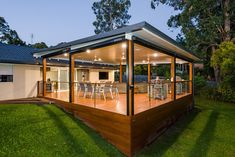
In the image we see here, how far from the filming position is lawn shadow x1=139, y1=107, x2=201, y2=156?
641 centimetres

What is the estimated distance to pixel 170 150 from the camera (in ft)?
21.9

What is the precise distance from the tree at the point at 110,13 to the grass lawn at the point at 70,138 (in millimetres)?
22948

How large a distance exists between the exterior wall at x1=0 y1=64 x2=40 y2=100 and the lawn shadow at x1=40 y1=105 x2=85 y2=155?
4045mm

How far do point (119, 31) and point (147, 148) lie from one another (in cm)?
428

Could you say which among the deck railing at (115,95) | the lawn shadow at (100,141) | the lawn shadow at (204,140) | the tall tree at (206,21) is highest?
the tall tree at (206,21)

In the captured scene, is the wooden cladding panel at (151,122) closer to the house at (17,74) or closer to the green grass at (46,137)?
the green grass at (46,137)

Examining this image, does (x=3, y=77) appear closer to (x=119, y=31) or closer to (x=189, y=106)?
(x=119, y=31)

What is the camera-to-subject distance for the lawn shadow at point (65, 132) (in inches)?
234

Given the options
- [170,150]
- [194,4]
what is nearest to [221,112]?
[170,150]

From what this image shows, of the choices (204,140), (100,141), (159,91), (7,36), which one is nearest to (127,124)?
(100,141)

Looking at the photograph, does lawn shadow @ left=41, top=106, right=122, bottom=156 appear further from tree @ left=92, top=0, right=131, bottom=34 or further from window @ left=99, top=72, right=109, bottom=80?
tree @ left=92, top=0, right=131, bottom=34

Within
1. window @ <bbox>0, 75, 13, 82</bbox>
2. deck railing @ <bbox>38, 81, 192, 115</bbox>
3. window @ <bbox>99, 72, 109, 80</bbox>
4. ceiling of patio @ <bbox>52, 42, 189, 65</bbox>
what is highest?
ceiling of patio @ <bbox>52, 42, 189, 65</bbox>

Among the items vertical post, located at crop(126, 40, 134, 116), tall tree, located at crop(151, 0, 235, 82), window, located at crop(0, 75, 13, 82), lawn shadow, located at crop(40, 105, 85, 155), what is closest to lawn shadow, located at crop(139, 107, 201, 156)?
vertical post, located at crop(126, 40, 134, 116)

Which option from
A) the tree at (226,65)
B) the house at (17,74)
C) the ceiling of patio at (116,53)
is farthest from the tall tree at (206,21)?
the house at (17,74)
